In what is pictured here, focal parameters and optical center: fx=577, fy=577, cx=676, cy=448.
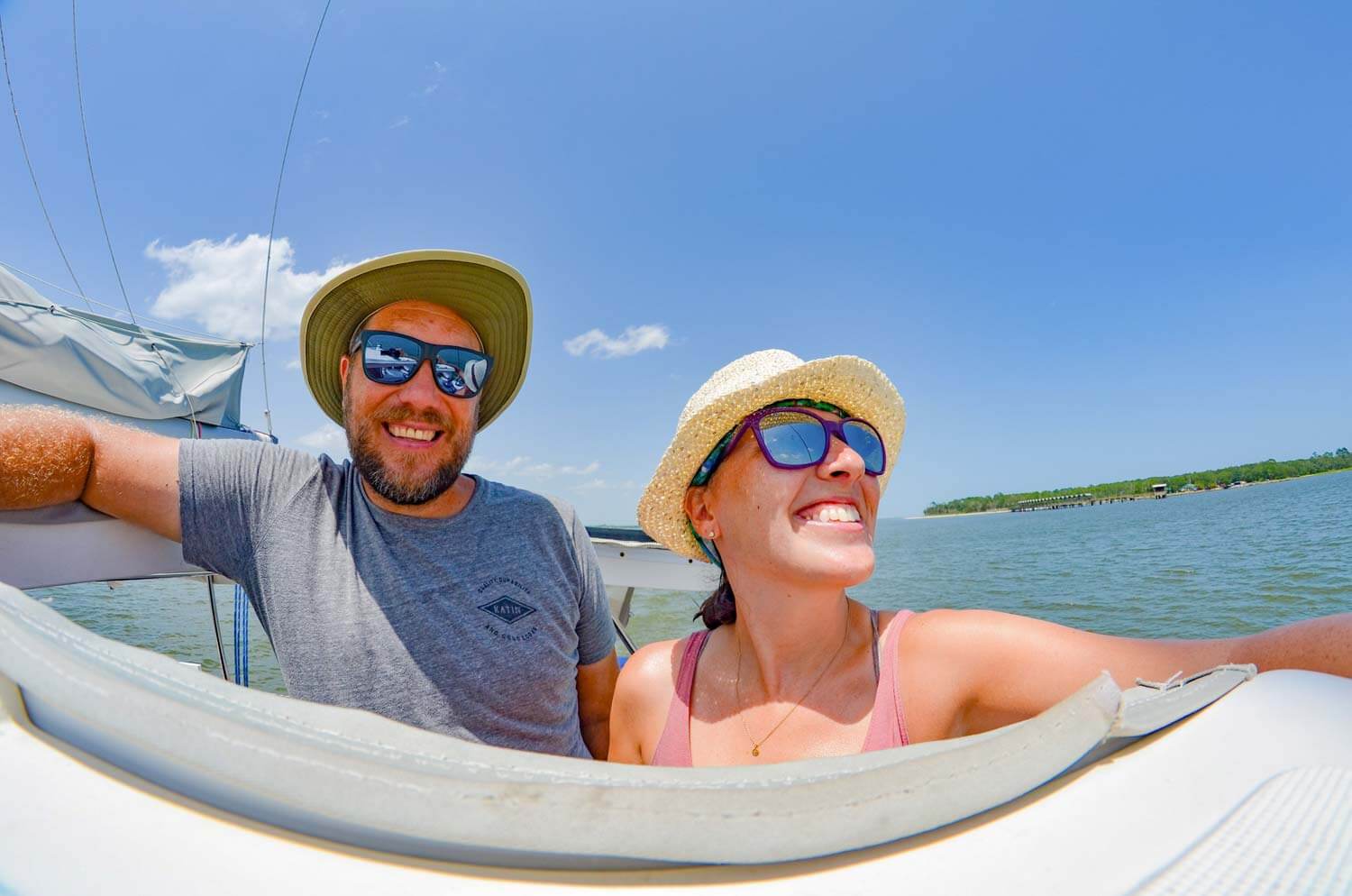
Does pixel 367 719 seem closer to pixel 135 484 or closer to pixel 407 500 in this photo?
pixel 407 500

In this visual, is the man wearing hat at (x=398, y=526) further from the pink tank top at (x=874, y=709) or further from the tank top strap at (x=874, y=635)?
the tank top strap at (x=874, y=635)

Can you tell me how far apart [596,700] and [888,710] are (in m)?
1.18

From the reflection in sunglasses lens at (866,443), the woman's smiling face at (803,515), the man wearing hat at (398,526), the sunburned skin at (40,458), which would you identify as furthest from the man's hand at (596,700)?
the sunburned skin at (40,458)

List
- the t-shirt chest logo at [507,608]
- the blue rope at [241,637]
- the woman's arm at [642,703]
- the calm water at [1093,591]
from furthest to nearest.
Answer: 1. the calm water at [1093,591]
2. the blue rope at [241,637]
3. the t-shirt chest logo at [507,608]
4. the woman's arm at [642,703]

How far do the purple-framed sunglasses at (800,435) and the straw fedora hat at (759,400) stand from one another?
0.02m

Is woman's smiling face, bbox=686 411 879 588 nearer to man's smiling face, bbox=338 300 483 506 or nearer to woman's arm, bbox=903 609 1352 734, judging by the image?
woman's arm, bbox=903 609 1352 734

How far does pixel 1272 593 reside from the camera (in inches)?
470

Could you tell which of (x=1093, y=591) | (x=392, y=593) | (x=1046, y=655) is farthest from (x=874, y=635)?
(x=1093, y=591)

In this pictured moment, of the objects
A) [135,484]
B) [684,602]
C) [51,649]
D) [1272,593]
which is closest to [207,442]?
[135,484]

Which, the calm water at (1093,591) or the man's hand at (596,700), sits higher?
the man's hand at (596,700)

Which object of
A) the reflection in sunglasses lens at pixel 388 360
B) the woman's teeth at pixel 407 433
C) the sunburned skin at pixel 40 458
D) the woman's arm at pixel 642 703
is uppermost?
the reflection in sunglasses lens at pixel 388 360

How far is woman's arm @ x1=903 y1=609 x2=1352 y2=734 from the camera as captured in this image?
865 millimetres

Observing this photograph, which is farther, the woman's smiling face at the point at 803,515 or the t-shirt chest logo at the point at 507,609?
the t-shirt chest logo at the point at 507,609

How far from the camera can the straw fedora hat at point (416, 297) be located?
206 centimetres
